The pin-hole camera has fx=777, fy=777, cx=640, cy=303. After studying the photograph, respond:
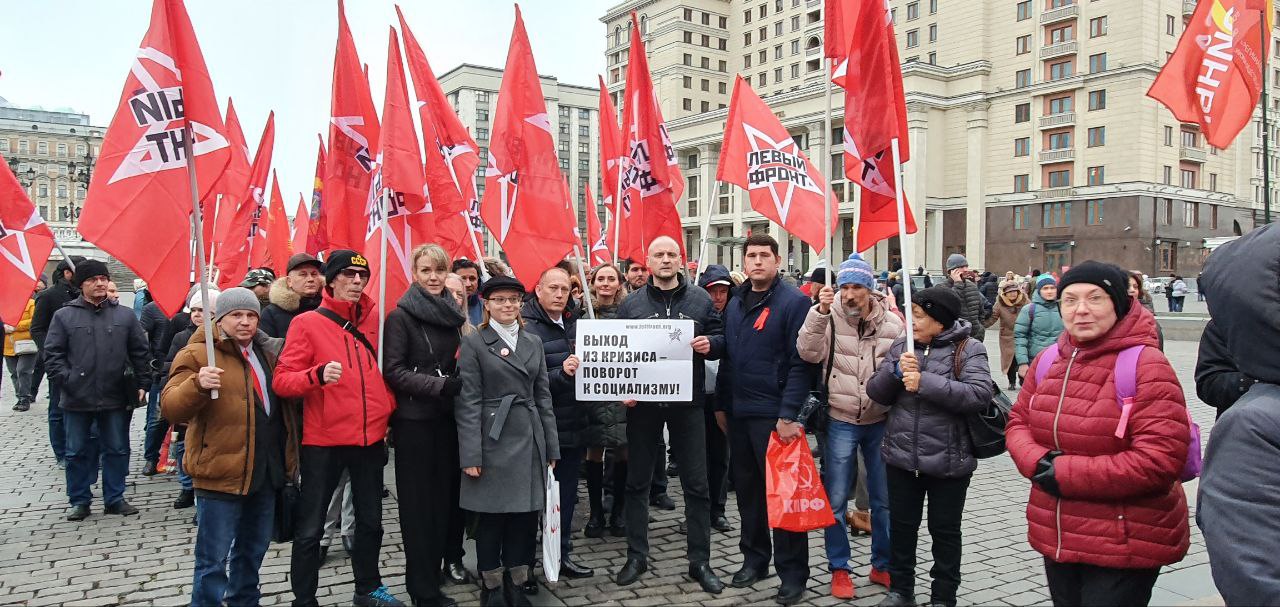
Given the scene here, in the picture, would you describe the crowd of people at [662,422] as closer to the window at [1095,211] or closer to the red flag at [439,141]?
the red flag at [439,141]

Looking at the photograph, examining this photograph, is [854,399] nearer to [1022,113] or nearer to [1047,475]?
[1047,475]

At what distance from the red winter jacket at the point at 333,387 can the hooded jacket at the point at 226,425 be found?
0.66 ft

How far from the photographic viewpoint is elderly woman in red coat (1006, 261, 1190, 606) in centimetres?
333

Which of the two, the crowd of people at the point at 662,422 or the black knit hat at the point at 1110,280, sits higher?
the black knit hat at the point at 1110,280

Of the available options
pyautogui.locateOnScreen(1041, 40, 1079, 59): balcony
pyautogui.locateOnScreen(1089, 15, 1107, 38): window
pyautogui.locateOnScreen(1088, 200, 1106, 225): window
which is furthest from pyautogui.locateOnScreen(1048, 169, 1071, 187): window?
pyautogui.locateOnScreen(1089, 15, 1107, 38): window

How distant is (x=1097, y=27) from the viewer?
57875 millimetres

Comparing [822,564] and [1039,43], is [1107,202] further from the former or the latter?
[822,564]

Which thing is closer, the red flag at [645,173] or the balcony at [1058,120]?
the red flag at [645,173]

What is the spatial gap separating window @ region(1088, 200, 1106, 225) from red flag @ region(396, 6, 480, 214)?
59.3 meters

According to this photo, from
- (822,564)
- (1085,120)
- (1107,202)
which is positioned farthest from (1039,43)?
(822,564)

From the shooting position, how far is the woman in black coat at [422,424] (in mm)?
5090

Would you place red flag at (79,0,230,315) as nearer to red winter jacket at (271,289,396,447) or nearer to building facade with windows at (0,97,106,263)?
red winter jacket at (271,289,396,447)

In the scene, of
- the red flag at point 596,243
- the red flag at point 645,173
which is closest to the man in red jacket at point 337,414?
the red flag at point 645,173

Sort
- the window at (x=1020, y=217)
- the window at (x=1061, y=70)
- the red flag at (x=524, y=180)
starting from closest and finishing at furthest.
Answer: the red flag at (x=524, y=180) → the window at (x=1061, y=70) → the window at (x=1020, y=217)
